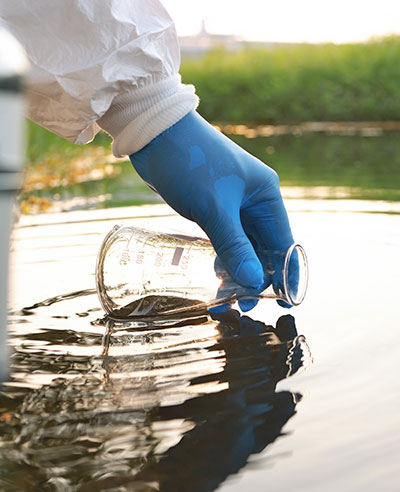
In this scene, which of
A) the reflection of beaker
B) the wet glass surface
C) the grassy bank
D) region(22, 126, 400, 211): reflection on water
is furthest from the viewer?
the grassy bank

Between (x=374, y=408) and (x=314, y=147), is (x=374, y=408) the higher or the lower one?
the lower one

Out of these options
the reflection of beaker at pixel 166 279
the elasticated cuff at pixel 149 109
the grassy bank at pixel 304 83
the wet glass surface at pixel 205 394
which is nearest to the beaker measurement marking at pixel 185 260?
the reflection of beaker at pixel 166 279

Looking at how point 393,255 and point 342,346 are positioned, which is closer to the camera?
point 342,346

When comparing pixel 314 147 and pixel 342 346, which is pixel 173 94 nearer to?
pixel 342 346

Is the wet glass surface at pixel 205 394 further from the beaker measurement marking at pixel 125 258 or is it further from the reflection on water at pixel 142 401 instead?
the beaker measurement marking at pixel 125 258

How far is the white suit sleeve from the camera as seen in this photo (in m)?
1.62

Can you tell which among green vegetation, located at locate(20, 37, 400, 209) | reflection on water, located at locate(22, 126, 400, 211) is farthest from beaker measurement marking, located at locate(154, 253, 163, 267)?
green vegetation, located at locate(20, 37, 400, 209)

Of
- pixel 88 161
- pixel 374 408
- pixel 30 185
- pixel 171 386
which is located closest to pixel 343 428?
pixel 374 408

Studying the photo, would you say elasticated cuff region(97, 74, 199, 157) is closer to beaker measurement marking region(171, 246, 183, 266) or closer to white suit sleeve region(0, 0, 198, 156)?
white suit sleeve region(0, 0, 198, 156)

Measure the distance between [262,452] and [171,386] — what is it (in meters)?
0.29

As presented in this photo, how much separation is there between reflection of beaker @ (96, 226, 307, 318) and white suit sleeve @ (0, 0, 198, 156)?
24 cm

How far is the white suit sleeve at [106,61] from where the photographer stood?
63.7 inches

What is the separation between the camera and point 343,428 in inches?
45.2

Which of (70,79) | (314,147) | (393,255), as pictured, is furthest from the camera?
(314,147)
